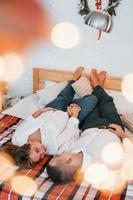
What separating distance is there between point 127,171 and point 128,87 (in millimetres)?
1210

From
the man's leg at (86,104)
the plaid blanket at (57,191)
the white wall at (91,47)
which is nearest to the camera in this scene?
the plaid blanket at (57,191)

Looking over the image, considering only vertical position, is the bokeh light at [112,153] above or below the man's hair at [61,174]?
above

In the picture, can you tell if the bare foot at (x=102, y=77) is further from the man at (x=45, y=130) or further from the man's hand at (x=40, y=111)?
the man's hand at (x=40, y=111)

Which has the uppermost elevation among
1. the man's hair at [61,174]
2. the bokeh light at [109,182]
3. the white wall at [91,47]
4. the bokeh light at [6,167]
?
the white wall at [91,47]

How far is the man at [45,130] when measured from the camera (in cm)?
200

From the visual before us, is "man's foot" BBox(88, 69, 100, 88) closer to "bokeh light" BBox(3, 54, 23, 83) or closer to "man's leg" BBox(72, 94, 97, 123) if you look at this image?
"man's leg" BBox(72, 94, 97, 123)

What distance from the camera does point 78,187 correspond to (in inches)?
70.0

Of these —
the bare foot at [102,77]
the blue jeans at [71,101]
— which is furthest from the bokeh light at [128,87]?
the blue jeans at [71,101]

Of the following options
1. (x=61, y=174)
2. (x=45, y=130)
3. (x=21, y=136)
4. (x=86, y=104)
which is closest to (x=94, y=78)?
(x=86, y=104)

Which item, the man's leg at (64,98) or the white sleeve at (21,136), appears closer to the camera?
the white sleeve at (21,136)

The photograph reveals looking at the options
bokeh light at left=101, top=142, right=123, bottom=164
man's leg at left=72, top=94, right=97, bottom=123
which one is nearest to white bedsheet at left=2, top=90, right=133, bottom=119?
man's leg at left=72, top=94, right=97, bottom=123

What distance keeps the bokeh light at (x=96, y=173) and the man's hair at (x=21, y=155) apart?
328mm

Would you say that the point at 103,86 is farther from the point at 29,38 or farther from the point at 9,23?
the point at 9,23

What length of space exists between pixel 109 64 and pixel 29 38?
0.75 meters
